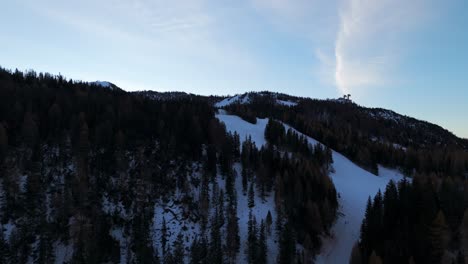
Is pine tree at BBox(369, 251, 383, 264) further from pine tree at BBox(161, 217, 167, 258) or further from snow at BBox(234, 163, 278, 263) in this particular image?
pine tree at BBox(161, 217, 167, 258)

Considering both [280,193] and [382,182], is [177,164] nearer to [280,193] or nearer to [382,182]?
[280,193]

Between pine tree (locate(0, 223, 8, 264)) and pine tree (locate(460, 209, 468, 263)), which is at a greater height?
pine tree (locate(460, 209, 468, 263))

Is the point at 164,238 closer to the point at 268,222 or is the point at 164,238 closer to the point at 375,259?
the point at 268,222

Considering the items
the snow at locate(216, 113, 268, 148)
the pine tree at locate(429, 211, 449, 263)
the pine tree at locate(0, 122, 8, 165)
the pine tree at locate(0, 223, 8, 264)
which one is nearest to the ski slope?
the snow at locate(216, 113, 268, 148)

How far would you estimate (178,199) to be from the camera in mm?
75000

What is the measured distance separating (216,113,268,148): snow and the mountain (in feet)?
91.4

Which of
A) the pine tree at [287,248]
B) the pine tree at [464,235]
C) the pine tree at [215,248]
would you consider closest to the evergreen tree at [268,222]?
the pine tree at [287,248]

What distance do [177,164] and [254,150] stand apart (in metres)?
25.1

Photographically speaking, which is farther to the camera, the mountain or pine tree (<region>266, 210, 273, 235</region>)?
pine tree (<region>266, 210, 273, 235</region>)

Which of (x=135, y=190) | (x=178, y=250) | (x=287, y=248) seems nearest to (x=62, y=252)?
(x=135, y=190)

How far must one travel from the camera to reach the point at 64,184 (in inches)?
2712

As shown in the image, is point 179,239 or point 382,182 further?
point 382,182

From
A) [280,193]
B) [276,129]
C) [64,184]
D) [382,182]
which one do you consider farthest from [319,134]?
[64,184]

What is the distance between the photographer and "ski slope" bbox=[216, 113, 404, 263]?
65188 mm
